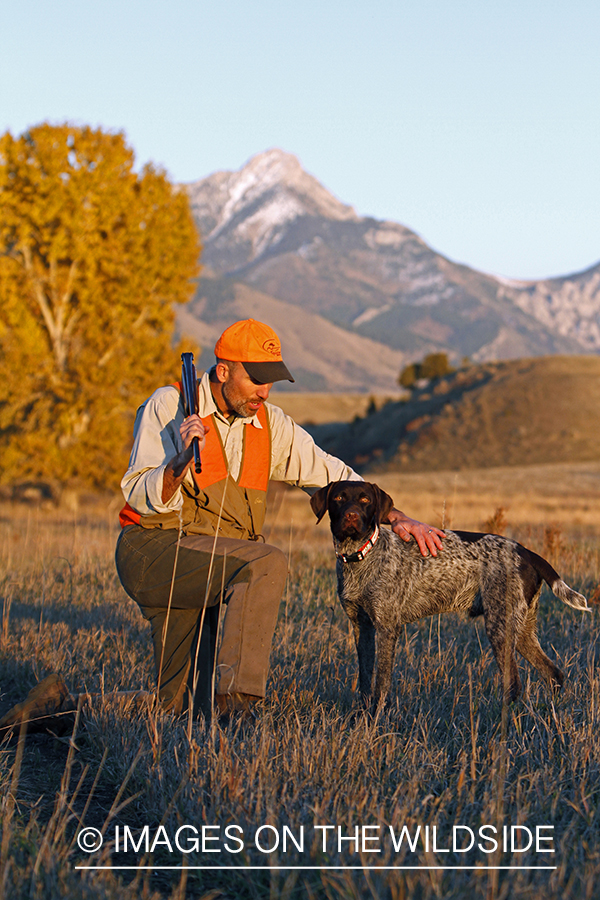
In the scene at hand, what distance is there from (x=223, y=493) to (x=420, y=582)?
1243mm

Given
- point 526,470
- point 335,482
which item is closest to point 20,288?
point 335,482

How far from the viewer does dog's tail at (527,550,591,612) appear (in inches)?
180

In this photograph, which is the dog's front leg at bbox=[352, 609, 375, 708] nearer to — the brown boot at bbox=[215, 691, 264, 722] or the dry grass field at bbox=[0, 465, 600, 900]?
the dry grass field at bbox=[0, 465, 600, 900]

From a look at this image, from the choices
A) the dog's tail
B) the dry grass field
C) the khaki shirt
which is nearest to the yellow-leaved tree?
the dry grass field

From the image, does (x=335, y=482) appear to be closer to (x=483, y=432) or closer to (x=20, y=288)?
(x=20, y=288)

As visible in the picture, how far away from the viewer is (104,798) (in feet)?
11.0

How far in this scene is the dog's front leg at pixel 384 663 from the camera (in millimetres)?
4285

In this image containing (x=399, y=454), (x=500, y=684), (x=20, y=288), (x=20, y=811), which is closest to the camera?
(x=20, y=811)

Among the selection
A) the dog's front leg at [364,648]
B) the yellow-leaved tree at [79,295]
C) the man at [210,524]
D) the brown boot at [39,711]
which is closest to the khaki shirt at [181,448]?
the man at [210,524]

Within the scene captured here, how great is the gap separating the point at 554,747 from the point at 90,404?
2127cm

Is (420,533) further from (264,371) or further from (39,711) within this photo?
(39,711)

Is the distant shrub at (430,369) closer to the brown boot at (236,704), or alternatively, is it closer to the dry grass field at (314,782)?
the dry grass field at (314,782)

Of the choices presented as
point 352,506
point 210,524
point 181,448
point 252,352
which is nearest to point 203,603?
point 210,524

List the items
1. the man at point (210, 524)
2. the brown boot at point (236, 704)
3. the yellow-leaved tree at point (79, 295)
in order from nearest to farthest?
the brown boot at point (236, 704)
the man at point (210, 524)
the yellow-leaved tree at point (79, 295)
